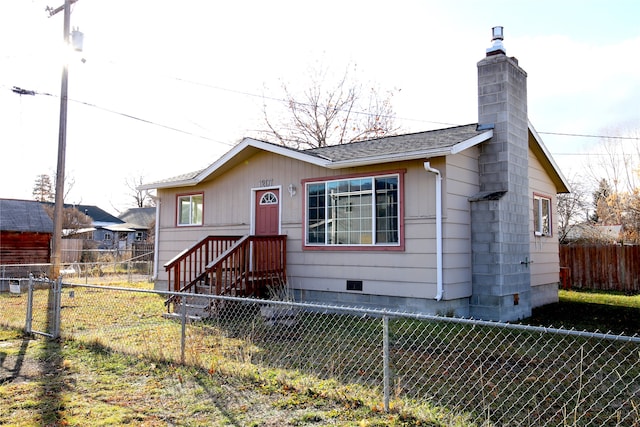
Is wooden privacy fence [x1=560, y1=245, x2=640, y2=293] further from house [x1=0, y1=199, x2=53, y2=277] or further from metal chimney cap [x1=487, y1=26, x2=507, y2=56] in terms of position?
house [x1=0, y1=199, x2=53, y2=277]

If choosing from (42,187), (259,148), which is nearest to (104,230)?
(42,187)

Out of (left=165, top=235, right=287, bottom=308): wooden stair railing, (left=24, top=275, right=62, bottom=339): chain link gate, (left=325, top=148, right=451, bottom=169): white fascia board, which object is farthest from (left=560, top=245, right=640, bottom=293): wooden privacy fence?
(left=24, top=275, right=62, bottom=339): chain link gate

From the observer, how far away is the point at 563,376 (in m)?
5.32

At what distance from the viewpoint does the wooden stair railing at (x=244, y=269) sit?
9.24 m

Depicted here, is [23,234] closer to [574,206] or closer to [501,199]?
[501,199]

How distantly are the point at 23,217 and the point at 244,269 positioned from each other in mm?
14777

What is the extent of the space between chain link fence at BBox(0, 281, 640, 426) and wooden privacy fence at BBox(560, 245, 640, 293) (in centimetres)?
1031

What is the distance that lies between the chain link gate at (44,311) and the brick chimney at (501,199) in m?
7.08

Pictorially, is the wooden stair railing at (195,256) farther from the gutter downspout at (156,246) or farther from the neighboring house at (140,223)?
the neighboring house at (140,223)

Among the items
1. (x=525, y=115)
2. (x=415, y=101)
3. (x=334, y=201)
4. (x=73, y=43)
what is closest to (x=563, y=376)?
(x=334, y=201)

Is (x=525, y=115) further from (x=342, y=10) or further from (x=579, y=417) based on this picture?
(x=579, y=417)

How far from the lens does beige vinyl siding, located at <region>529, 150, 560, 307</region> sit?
11.2 m

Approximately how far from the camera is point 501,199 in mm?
9008

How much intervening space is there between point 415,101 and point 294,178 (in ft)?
46.4
